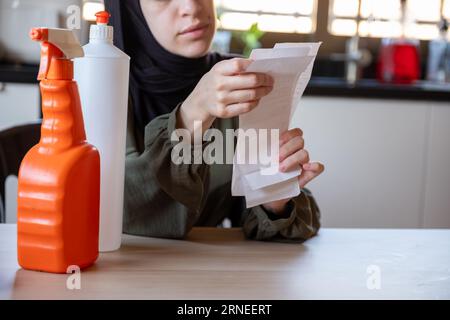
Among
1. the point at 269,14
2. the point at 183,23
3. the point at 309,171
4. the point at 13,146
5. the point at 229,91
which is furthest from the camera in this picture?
the point at 269,14

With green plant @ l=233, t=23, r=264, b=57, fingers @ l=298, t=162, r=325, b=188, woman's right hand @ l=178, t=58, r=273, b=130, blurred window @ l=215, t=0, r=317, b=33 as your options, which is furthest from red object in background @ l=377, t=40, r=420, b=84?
woman's right hand @ l=178, t=58, r=273, b=130

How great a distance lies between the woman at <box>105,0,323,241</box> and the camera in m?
0.88

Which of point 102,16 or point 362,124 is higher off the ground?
point 102,16

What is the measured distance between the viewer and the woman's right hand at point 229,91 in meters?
0.83

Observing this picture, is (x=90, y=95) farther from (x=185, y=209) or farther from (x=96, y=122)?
(x=185, y=209)

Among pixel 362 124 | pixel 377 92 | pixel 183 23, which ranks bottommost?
pixel 362 124

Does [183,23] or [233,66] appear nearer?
[233,66]

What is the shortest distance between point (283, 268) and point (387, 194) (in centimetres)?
162

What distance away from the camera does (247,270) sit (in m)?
0.84

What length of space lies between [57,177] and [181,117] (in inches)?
9.7

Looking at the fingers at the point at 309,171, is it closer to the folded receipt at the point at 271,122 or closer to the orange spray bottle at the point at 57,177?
the folded receipt at the point at 271,122

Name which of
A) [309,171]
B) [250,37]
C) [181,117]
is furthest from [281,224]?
[250,37]

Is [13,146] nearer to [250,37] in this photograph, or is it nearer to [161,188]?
[161,188]

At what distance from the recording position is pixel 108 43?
2.83 ft
